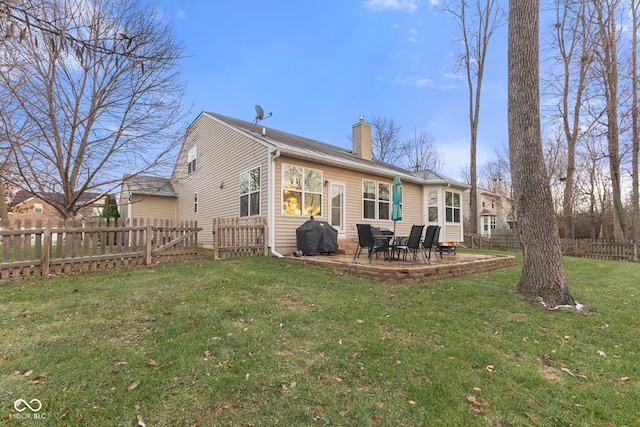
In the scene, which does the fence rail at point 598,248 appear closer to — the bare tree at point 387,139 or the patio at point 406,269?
the patio at point 406,269

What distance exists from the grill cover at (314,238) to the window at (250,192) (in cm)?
178

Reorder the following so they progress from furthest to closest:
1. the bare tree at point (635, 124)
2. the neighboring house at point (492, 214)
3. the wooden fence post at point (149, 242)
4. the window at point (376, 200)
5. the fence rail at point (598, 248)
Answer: the neighboring house at point (492, 214) < the bare tree at point (635, 124) < the fence rail at point (598, 248) < the window at point (376, 200) < the wooden fence post at point (149, 242)

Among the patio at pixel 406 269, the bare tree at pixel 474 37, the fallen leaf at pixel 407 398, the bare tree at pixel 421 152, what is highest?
the bare tree at pixel 474 37

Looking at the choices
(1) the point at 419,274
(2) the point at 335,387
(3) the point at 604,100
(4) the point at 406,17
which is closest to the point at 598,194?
(3) the point at 604,100

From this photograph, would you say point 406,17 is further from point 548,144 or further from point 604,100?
point 548,144

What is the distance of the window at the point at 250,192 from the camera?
10.1 m

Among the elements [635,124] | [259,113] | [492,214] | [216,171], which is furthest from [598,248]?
[216,171]

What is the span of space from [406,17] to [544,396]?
16.6m

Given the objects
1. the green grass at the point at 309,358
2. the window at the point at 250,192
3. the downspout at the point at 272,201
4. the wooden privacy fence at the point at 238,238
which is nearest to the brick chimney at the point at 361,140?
the window at the point at 250,192

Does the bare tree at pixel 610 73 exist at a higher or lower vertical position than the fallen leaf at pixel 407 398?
higher

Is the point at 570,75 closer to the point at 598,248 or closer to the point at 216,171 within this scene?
the point at 598,248

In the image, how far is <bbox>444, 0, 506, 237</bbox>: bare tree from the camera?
59.3 feet

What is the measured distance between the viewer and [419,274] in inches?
241
